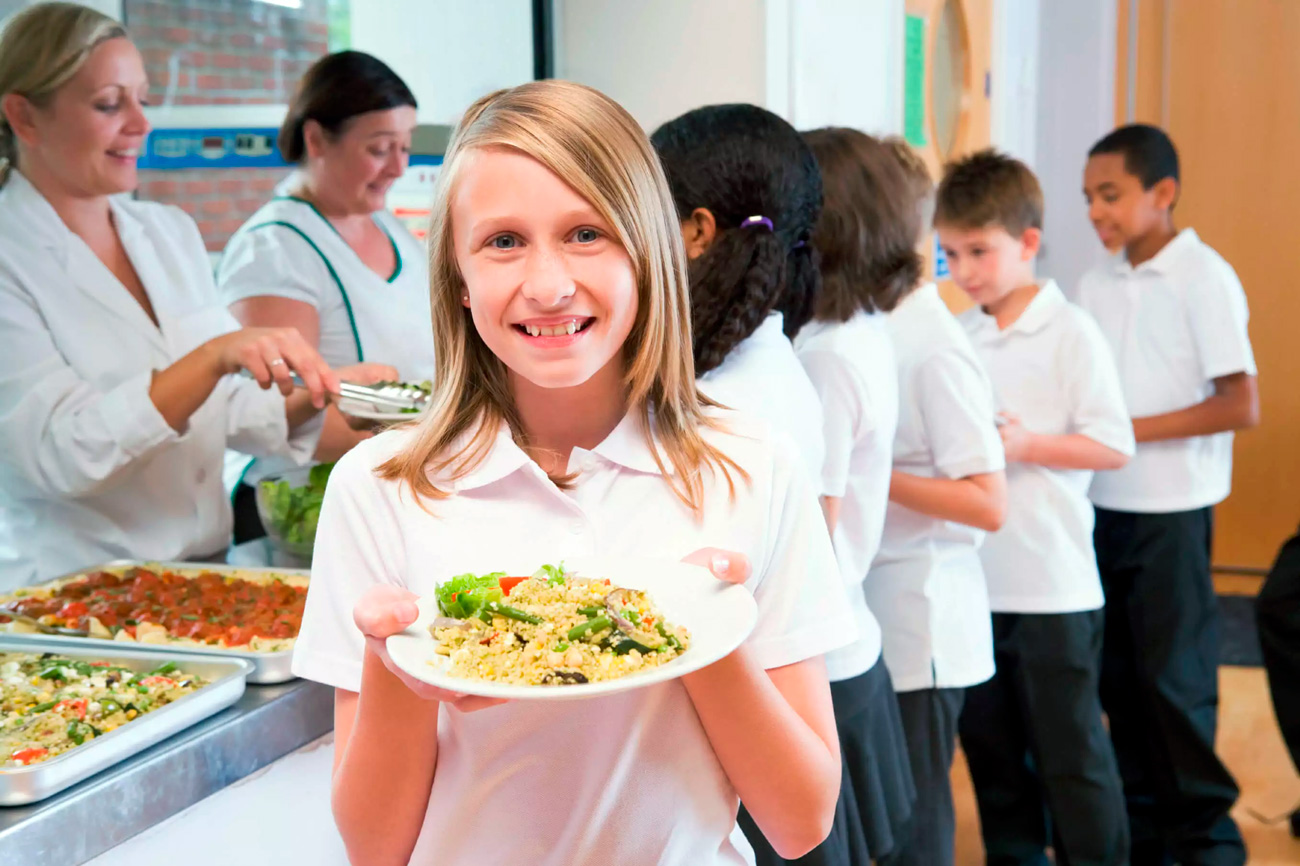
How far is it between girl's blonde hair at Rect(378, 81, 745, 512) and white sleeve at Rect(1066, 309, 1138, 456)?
1523mm

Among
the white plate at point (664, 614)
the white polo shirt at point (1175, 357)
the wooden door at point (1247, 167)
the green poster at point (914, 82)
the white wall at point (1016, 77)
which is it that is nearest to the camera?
the white plate at point (664, 614)

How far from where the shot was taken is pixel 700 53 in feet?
9.36

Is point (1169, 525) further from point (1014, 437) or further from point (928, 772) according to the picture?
point (928, 772)

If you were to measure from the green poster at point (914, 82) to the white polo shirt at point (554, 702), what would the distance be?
299 centimetres

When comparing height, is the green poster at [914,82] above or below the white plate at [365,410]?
above

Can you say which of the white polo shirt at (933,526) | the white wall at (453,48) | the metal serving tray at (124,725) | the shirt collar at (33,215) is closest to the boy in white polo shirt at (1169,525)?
the white polo shirt at (933,526)

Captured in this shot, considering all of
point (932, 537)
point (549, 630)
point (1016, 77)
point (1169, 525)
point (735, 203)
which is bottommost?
point (1169, 525)

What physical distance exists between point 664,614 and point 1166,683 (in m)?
2.24

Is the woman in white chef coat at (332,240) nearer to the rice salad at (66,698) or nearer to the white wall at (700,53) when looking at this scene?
the white wall at (700,53)

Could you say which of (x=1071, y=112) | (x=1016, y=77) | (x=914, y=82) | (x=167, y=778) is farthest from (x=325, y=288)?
(x=1071, y=112)

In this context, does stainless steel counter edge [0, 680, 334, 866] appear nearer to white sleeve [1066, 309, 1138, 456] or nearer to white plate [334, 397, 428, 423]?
white plate [334, 397, 428, 423]

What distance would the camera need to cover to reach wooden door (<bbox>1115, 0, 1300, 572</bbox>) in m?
4.96

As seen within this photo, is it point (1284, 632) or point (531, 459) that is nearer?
point (531, 459)

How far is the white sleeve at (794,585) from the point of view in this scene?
1.01 metres
